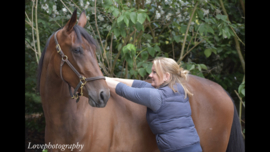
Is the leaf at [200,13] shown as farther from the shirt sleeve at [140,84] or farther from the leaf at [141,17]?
the shirt sleeve at [140,84]

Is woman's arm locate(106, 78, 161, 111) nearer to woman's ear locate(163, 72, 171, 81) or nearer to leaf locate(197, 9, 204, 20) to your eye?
woman's ear locate(163, 72, 171, 81)

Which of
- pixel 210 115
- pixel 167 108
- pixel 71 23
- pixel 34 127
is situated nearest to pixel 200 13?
pixel 210 115

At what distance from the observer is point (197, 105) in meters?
2.58

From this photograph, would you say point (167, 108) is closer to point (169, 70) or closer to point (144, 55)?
point (169, 70)

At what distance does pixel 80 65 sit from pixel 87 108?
47 cm

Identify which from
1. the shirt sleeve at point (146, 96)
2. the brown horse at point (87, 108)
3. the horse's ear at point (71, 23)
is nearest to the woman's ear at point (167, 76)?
the shirt sleeve at point (146, 96)

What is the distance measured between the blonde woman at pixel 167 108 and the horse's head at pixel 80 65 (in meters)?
0.33

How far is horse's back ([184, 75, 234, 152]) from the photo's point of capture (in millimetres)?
2586

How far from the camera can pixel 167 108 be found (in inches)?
82.4

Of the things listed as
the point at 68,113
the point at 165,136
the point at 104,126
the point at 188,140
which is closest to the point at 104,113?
the point at 104,126

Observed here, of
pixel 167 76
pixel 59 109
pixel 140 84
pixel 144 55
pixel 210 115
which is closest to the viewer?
pixel 59 109

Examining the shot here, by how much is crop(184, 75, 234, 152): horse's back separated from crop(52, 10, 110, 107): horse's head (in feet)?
3.78

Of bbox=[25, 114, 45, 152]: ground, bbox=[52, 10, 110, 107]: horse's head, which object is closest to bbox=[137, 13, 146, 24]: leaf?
bbox=[52, 10, 110, 107]: horse's head

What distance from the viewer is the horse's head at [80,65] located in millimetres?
1843
